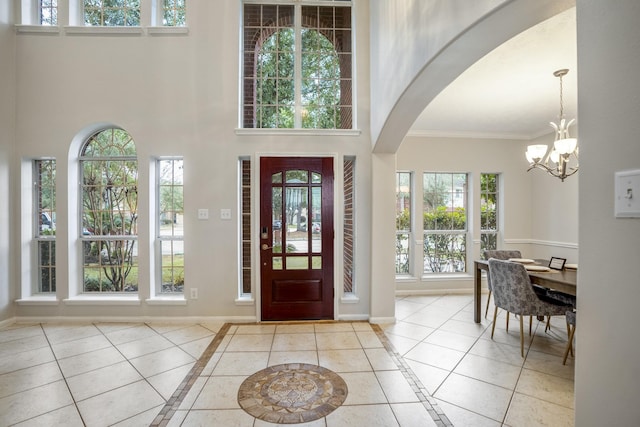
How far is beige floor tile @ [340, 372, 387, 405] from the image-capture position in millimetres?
2059

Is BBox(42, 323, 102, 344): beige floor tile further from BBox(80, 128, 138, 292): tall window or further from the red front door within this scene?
the red front door

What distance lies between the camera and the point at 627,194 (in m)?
0.78

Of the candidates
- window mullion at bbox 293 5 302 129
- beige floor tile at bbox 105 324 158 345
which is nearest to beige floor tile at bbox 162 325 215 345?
beige floor tile at bbox 105 324 158 345

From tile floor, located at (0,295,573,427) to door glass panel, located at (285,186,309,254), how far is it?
3.08ft

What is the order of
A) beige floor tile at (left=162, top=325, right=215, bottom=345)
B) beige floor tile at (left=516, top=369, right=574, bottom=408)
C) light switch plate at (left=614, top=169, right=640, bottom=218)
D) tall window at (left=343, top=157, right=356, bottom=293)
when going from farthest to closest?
tall window at (left=343, top=157, right=356, bottom=293), beige floor tile at (left=162, top=325, right=215, bottom=345), beige floor tile at (left=516, top=369, right=574, bottom=408), light switch plate at (left=614, top=169, right=640, bottom=218)

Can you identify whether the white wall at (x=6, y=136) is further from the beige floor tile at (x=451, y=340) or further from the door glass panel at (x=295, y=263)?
the beige floor tile at (x=451, y=340)

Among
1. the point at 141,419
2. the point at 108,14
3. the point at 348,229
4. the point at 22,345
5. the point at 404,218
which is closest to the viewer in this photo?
the point at 141,419

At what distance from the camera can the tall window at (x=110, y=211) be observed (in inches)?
146

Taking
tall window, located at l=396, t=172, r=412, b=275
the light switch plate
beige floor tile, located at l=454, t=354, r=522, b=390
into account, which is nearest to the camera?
the light switch plate

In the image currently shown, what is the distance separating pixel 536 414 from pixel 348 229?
2441mm

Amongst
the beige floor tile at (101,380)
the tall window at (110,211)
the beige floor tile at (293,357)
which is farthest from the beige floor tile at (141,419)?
the tall window at (110,211)

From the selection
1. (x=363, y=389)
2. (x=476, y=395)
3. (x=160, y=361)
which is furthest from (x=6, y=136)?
(x=476, y=395)

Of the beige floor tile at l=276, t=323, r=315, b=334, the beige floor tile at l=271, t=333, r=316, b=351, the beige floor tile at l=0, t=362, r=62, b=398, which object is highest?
the beige floor tile at l=0, t=362, r=62, b=398

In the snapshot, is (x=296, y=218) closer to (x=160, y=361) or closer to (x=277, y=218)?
(x=277, y=218)
